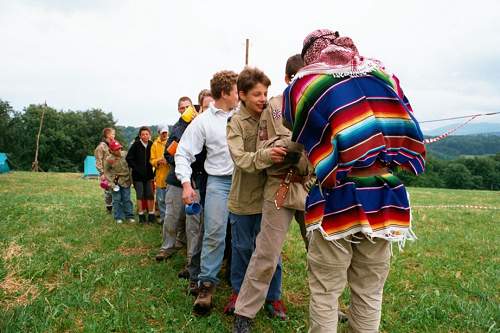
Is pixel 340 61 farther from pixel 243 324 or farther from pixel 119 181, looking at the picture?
pixel 119 181

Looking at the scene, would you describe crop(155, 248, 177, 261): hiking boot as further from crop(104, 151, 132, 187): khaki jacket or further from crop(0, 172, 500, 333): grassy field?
crop(104, 151, 132, 187): khaki jacket

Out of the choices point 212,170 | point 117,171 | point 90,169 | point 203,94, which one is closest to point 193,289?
point 212,170

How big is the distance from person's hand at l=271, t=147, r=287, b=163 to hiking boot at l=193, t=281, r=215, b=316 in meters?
1.44

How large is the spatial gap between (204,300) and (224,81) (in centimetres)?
185

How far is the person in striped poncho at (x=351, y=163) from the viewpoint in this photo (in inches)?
74.4

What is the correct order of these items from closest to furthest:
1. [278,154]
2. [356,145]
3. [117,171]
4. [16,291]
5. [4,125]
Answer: [356,145], [278,154], [16,291], [117,171], [4,125]

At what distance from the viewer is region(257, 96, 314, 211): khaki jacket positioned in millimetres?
2654

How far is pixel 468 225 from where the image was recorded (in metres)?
7.73

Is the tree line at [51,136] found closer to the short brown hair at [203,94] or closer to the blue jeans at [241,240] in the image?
the short brown hair at [203,94]

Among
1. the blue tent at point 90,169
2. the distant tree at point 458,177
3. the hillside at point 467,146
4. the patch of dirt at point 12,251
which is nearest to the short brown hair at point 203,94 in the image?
the patch of dirt at point 12,251

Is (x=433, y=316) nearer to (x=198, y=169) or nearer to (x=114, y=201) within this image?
(x=198, y=169)

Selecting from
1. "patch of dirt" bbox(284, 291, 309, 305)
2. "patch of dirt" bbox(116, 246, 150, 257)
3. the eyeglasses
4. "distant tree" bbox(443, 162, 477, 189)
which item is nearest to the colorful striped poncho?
the eyeglasses

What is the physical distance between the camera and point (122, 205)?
7.73 metres

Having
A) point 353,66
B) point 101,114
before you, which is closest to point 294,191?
point 353,66
